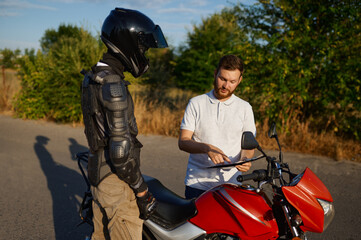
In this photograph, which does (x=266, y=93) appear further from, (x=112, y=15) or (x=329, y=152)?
(x=112, y=15)

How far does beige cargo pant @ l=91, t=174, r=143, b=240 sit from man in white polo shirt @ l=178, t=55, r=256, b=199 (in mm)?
713

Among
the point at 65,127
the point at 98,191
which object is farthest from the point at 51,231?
the point at 65,127

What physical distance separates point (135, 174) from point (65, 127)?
8.87m

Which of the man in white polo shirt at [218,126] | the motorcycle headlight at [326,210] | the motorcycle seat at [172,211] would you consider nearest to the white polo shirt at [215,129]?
the man in white polo shirt at [218,126]

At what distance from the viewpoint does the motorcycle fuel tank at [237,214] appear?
74.0 inches

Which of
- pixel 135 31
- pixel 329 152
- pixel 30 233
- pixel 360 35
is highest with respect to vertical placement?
pixel 360 35

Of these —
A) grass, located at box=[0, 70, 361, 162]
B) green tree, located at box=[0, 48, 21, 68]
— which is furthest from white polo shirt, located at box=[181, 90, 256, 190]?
green tree, located at box=[0, 48, 21, 68]

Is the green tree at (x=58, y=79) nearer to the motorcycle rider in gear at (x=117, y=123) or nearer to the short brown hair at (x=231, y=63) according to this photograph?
the short brown hair at (x=231, y=63)

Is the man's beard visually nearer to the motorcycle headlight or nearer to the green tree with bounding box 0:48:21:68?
the motorcycle headlight

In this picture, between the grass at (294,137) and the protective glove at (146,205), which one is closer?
the protective glove at (146,205)

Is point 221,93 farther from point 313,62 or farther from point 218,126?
point 313,62

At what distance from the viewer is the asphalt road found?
3.80 meters

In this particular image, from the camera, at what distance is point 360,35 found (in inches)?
268

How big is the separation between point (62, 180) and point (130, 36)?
13.5 feet
